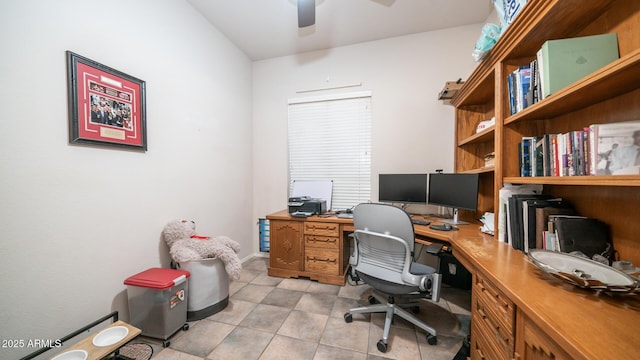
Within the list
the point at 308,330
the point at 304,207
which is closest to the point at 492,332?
the point at 308,330

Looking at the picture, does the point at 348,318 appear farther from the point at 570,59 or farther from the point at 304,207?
the point at 570,59

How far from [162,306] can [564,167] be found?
2.57 m

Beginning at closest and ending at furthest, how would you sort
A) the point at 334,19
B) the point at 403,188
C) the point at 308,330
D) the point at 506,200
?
the point at 506,200 < the point at 308,330 < the point at 334,19 < the point at 403,188

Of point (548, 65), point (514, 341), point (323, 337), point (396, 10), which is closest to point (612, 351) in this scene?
point (514, 341)

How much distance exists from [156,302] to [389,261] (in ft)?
5.59

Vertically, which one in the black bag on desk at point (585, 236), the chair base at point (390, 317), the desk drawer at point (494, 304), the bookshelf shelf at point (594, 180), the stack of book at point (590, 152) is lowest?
the chair base at point (390, 317)

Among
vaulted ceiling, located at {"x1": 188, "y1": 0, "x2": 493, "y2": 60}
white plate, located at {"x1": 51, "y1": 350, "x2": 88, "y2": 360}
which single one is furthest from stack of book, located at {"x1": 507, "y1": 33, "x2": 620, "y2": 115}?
white plate, located at {"x1": 51, "y1": 350, "x2": 88, "y2": 360}

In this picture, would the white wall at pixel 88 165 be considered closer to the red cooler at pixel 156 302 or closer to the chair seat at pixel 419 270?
the red cooler at pixel 156 302

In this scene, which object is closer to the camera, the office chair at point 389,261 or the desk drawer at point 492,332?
the desk drawer at point 492,332

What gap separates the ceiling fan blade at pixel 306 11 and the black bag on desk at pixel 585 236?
7.13 ft

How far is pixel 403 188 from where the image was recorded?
2490 mm

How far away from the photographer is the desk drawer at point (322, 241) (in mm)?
2398

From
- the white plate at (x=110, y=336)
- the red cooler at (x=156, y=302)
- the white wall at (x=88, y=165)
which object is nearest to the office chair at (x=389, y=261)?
the red cooler at (x=156, y=302)

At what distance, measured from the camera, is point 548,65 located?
1.07 m
